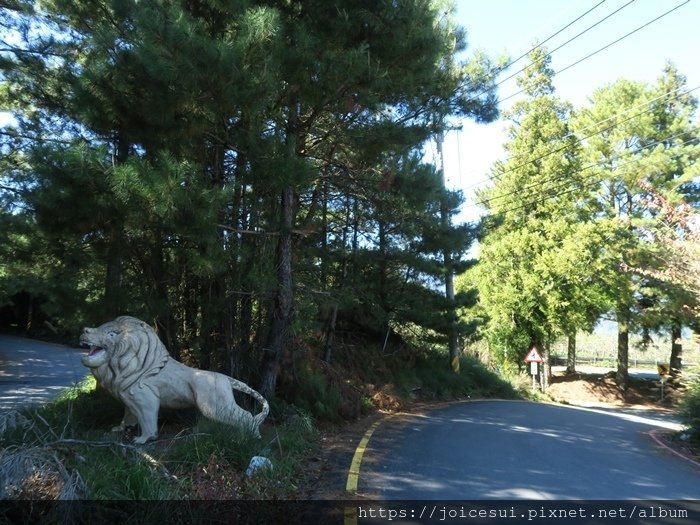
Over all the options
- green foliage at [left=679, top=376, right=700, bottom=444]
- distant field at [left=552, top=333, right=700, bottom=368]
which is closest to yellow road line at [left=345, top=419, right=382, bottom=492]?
green foliage at [left=679, top=376, right=700, bottom=444]

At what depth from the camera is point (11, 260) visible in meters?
9.80

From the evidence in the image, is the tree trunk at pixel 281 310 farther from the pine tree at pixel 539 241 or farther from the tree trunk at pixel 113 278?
the pine tree at pixel 539 241

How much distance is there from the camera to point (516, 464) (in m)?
8.18

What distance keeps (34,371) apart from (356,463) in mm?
15618

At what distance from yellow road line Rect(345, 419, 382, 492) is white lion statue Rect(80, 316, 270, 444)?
143 centimetres

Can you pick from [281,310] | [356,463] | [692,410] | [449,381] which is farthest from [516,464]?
[449,381]

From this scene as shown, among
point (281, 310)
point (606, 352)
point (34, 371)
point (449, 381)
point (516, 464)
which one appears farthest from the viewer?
point (606, 352)

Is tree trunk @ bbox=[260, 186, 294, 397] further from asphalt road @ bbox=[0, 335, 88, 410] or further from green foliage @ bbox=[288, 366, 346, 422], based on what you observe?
Result: asphalt road @ bbox=[0, 335, 88, 410]

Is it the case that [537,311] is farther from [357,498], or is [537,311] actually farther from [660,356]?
[660,356]

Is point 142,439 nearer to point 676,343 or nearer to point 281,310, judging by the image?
point 281,310

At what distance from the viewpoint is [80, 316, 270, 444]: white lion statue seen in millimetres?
7598

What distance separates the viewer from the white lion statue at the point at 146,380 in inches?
299

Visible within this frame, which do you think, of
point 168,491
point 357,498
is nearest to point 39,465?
point 168,491

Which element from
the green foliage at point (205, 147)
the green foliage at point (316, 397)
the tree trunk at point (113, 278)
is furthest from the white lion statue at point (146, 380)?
the green foliage at point (316, 397)
